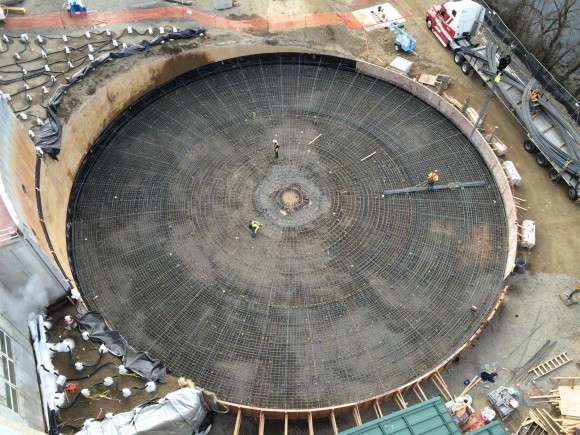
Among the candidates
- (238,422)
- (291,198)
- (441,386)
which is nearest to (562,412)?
(441,386)

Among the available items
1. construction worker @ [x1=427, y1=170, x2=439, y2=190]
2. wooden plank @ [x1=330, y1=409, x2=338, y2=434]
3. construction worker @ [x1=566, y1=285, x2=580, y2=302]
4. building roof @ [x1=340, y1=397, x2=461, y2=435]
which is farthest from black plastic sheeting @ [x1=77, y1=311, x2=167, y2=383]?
construction worker @ [x1=566, y1=285, x2=580, y2=302]

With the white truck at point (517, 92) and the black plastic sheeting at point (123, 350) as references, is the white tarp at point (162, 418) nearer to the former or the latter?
the black plastic sheeting at point (123, 350)

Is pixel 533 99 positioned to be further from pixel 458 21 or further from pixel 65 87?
pixel 65 87

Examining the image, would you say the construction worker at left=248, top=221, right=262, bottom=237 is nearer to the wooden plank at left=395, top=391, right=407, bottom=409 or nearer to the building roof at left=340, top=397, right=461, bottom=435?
the wooden plank at left=395, top=391, right=407, bottom=409

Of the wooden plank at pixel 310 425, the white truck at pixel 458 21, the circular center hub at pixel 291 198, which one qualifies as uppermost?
the white truck at pixel 458 21

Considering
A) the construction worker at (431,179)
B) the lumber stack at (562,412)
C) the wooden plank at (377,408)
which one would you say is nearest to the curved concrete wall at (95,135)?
the construction worker at (431,179)

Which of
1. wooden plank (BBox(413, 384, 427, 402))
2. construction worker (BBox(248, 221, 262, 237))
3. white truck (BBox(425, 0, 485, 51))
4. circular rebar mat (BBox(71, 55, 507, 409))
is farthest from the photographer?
white truck (BBox(425, 0, 485, 51))

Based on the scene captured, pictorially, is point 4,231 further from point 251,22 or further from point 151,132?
point 251,22

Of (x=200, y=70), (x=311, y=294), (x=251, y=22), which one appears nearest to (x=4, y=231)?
(x=311, y=294)
